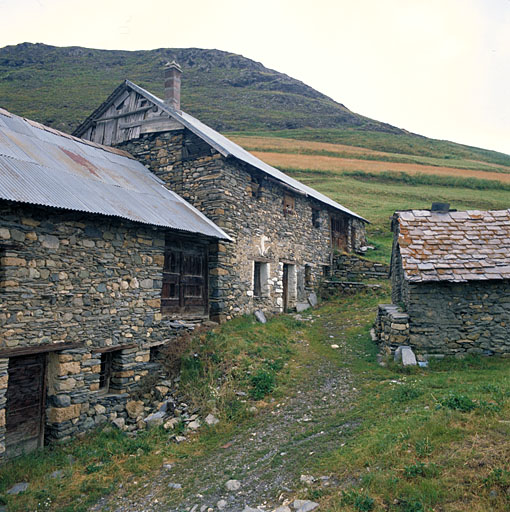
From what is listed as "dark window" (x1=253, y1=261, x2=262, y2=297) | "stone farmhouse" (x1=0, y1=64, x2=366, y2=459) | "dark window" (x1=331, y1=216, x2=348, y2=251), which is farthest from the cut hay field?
"stone farmhouse" (x1=0, y1=64, x2=366, y2=459)

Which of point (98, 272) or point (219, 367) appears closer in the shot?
point (98, 272)

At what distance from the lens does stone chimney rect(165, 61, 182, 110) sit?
14.6m

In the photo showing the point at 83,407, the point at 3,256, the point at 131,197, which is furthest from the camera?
the point at 131,197

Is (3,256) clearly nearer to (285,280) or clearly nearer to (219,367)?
(219,367)

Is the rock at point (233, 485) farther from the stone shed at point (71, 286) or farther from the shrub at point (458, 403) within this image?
the stone shed at point (71, 286)

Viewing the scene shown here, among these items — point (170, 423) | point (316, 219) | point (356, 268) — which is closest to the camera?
point (170, 423)

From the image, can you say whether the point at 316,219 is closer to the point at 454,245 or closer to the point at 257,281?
the point at 257,281

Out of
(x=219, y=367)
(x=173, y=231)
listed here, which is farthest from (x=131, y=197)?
(x=219, y=367)

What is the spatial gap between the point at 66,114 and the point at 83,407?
67.3 m

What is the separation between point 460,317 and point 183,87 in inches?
3887

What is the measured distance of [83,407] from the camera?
8.03 metres

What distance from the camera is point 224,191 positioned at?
1272cm

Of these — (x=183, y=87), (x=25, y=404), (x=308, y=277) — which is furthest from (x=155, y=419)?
(x=183, y=87)

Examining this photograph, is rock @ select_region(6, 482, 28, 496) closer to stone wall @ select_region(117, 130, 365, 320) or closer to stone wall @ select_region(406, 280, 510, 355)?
stone wall @ select_region(117, 130, 365, 320)
